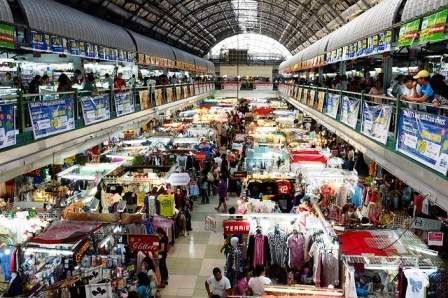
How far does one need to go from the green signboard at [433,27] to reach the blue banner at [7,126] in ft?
21.9

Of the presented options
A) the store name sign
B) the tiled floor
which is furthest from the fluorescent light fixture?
the store name sign

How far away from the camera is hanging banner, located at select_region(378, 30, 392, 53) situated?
9.22 meters

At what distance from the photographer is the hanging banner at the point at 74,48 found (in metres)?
12.3

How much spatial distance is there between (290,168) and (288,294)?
7135 mm

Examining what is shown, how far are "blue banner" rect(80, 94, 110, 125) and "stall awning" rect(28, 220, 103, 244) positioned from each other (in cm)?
291

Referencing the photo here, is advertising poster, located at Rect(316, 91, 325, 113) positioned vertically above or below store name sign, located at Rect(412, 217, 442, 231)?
above

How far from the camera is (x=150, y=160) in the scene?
49.6 feet

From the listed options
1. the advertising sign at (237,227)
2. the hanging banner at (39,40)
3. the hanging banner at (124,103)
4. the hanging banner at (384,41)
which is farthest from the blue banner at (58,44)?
the hanging banner at (384,41)

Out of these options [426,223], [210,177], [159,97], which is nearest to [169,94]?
[159,97]

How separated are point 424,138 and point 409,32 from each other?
2435mm

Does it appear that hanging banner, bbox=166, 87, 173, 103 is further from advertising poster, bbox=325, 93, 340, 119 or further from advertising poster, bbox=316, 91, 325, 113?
advertising poster, bbox=325, 93, 340, 119

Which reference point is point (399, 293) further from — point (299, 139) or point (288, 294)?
point (299, 139)

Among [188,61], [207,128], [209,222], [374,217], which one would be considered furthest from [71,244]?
[188,61]

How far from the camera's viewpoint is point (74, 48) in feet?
41.1
